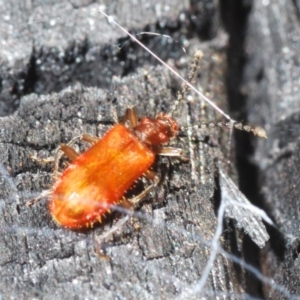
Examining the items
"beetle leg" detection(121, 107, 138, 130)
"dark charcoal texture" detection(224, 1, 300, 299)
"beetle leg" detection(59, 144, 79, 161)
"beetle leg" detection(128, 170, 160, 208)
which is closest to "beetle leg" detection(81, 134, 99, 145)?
"beetle leg" detection(59, 144, 79, 161)

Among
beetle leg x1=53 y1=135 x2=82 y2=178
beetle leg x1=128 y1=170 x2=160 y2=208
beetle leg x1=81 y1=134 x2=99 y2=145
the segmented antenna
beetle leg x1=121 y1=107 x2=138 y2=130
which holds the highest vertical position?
the segmented antenna

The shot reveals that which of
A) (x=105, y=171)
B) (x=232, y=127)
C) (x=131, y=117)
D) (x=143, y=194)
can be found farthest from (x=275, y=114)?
(x=105, y=171)

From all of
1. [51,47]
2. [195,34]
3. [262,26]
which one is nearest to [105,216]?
[51,47]

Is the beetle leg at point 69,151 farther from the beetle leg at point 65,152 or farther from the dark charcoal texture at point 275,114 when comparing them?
the dark charcoal texture at point 275,114

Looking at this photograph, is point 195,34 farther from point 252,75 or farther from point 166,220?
point 166,220

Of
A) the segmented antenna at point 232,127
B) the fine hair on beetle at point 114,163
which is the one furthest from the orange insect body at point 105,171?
the segmented antenna at point 232,127

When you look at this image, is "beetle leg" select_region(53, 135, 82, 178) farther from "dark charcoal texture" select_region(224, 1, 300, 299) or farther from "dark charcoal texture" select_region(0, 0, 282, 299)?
"dark charcoal texture" select_region(224, 1, 300, 299)

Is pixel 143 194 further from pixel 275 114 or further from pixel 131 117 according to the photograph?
pixel 275 114

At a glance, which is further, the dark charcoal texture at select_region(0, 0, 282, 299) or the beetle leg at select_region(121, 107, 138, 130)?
the beetle leg at select_region(121, 107, 138, 130)
